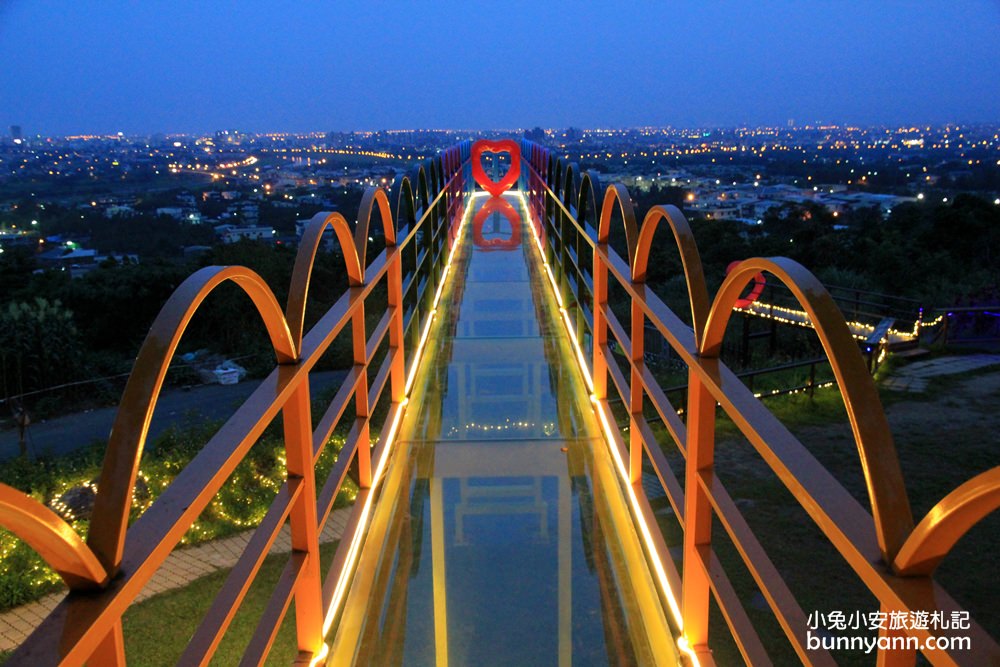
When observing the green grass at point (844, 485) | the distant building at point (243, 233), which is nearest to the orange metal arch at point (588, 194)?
the green grass at point (844, 485)

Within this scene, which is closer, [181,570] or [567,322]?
[567,322]

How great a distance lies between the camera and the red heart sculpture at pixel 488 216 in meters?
8.59

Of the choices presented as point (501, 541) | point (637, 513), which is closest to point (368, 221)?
point (501, 541)

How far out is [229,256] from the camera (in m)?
23.8

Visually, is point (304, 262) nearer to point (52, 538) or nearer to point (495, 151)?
point (52, 538)

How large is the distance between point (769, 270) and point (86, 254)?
3333cm

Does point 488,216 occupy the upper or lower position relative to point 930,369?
upper

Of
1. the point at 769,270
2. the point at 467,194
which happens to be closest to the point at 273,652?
the point at 769,270

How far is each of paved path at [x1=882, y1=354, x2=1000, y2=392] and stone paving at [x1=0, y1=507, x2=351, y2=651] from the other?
653 cm

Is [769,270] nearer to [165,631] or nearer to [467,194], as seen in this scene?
[165,631]

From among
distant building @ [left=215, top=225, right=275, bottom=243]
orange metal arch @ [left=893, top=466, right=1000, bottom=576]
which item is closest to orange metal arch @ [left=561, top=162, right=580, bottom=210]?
orange metal arch @ [left=893, top=466, right=1000, bottom=576]

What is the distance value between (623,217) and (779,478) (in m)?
1.29

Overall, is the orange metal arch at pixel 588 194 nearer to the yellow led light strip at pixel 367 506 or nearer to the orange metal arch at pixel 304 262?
the yellow led light strip at pixel 367 506

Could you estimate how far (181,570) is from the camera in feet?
19.7
